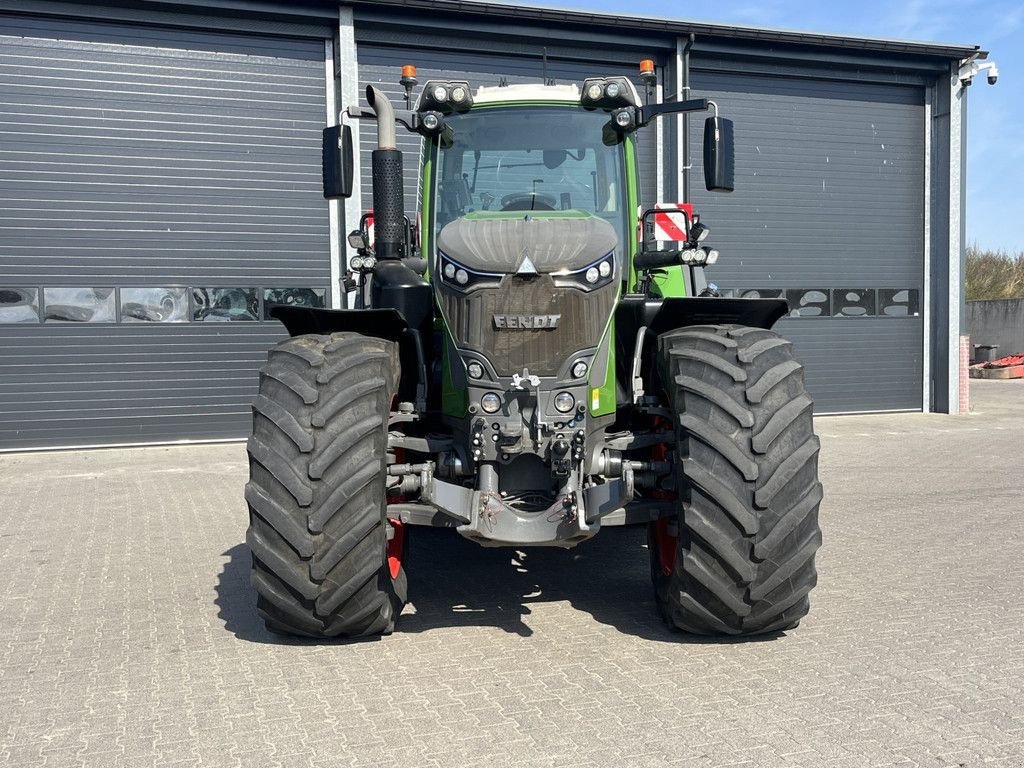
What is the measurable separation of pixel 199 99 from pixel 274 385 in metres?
10.1

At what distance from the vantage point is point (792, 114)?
16234 millimetres

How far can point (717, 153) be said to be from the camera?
5.48m

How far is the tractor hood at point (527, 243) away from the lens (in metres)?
4.72

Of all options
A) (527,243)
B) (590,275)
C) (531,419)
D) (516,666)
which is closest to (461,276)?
(527,243)

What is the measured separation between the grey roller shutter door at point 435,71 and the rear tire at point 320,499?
9558 mm

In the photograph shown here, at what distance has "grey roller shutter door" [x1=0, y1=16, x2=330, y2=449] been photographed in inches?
504

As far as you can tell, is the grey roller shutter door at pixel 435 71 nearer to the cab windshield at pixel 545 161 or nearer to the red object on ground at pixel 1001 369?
the cab windshield at pixel 545 161

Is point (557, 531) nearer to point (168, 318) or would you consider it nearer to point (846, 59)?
point (168, 318)

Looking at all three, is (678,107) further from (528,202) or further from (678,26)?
(678,26)

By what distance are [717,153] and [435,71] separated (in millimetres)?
9597

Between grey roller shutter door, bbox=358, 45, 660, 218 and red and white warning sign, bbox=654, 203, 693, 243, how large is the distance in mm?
3423

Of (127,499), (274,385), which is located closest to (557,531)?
(274,385)

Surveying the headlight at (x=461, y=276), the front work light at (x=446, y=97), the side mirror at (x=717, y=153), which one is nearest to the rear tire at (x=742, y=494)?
the headlight at (x=461, y=276)

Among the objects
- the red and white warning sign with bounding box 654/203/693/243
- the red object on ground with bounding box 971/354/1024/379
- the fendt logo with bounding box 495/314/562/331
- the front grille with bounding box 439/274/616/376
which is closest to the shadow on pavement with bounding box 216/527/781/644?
the front grille with bounding box 439/274/616/376
